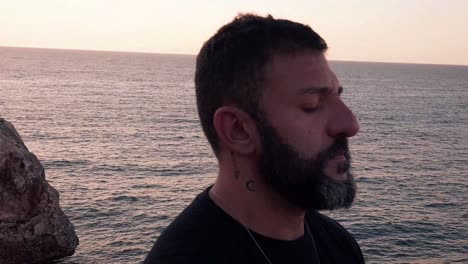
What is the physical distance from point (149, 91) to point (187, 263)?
107187 mm

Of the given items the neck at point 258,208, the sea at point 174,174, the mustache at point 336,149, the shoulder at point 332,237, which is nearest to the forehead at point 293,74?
the mustache at point 336,149

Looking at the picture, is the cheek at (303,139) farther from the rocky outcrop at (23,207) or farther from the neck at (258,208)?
the rocky outcrop at (23,207)

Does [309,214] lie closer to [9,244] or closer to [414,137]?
[9,244]

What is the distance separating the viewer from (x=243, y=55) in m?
2.60

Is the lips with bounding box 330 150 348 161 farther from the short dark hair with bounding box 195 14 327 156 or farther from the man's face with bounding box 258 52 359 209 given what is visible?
the short dark hair with bounding box 195 14 327 156

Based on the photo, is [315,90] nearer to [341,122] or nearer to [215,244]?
[341,122]

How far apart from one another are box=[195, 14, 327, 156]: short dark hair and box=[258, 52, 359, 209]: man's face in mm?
59

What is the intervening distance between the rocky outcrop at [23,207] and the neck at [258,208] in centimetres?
1684

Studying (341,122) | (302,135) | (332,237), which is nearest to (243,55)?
(302,135)

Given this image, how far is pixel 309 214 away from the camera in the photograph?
3.12 m

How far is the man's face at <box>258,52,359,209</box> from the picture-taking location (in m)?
2.55

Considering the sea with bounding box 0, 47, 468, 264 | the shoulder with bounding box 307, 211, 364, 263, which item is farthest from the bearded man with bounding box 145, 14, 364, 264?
the sea with bounding box 0, 47, 468, 264

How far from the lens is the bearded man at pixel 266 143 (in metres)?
2.55

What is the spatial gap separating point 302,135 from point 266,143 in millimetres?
185
